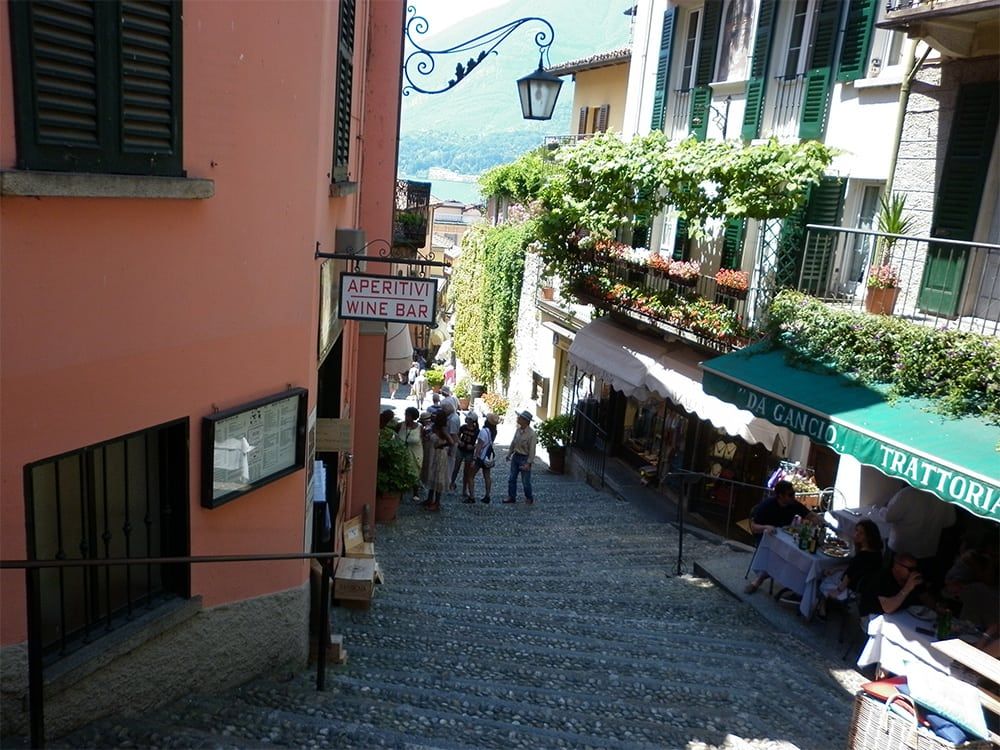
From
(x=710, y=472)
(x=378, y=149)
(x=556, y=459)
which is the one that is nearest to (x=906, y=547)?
(x=710, y=472)

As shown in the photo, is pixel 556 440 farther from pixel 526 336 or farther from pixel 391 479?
pixel 391 479

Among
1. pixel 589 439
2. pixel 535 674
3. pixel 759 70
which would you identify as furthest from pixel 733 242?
pixel 535 674

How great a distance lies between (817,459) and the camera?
12.3 meters

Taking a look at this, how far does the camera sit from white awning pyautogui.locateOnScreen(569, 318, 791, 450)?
12625 millimetres

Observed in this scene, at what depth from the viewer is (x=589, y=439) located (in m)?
19.5

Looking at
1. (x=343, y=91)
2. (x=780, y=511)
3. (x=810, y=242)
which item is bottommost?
(x=780, y=511)

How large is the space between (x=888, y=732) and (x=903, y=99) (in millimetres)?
7959

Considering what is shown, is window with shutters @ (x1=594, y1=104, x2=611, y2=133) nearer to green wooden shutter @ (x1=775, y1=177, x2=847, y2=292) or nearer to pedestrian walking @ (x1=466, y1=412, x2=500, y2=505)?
green wooden shutter @ (x1=775, y1=177, x2=847, y2=292)

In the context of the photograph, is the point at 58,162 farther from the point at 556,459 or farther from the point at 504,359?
the point at 504,359

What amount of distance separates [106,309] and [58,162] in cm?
75

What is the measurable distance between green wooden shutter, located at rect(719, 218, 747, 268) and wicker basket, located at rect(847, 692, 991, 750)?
365 inches

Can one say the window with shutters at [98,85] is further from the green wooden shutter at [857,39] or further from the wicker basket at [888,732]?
the green wooden shutter at [857,39]

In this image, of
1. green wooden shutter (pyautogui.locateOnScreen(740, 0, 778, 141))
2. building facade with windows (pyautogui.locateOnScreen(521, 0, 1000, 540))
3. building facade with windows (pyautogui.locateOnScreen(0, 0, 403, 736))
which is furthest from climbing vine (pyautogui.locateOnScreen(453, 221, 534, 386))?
building facade with windows (pyautogui.locateOnScreen(0, 0, 403, 736))

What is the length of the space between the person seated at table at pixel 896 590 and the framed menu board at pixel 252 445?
5.21 m
